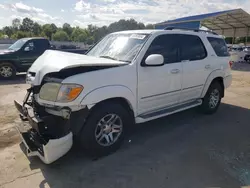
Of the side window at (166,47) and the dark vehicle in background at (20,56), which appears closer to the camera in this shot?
the side window at (166,47)

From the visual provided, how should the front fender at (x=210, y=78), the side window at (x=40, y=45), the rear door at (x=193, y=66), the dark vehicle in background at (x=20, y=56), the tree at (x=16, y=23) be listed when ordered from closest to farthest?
the rear door at (x=193, y=66) < the front fender at (x=210, y=78) < the dark vehicle in background at (x=20, y=56) < the side window at (x=40, y=45) < the tree at (x=16, y=23)

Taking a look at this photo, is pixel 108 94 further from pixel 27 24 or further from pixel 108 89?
pixel 27 24

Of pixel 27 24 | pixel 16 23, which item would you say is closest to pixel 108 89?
pixel 27 24

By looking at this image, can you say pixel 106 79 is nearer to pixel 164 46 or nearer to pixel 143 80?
pixel 143 80

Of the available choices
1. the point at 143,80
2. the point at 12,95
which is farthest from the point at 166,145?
the point at 12,95

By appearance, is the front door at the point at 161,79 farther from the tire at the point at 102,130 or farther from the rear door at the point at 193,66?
the tire at the point at 102,130

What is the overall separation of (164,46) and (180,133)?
1.73 meters

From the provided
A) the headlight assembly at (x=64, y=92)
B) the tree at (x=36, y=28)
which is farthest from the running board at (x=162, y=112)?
the tree at (x=36, y=28)

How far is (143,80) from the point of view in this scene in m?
3.95

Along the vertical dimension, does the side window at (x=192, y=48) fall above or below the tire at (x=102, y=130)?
above

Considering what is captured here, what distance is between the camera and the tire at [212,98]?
5609 mm

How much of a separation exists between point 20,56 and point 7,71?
875 mm

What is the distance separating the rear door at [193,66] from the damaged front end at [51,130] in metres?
2.44

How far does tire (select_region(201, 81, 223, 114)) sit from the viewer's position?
561 cm
